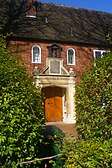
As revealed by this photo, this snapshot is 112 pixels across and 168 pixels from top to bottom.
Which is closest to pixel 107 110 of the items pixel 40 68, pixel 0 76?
pixel 0 76

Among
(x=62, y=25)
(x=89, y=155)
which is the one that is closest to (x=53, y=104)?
(x=62, y=25)

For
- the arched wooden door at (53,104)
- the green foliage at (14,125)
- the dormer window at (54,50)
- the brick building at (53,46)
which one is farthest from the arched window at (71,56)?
the green foliage at (14,125)

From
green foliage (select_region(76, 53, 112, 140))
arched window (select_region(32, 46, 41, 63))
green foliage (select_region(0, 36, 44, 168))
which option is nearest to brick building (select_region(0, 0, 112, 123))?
arched window (select_region(32, 46, 41, 63))

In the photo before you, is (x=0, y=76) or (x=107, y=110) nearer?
(x=107, y=110)

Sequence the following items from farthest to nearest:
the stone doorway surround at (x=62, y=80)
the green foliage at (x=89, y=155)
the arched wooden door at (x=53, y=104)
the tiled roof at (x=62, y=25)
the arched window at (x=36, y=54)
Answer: the arched wooden door at (x=53, y=104) → the tiled roof at (x=62, y=25) → the arched window at (x=36, y=54) → the stone doorway surround at (x=62, y=80) → the green foliage at (x=89, y=155)

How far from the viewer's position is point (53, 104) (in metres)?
22.7

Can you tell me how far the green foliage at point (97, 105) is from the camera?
532cm

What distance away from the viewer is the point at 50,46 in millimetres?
22062

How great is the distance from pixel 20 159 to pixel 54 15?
2073 cm

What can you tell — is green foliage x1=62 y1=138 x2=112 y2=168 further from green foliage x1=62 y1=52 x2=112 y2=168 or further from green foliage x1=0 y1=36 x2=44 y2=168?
green foliage x1=0 y1=36 x2=44 y2=168

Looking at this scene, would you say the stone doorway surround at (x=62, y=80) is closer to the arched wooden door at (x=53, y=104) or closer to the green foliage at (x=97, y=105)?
the arched wooden door at (x=53, y=104)

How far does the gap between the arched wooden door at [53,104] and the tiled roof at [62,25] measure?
12.9ft

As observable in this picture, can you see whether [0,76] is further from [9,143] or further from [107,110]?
[107,110]

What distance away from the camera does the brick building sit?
2141 centimetres
